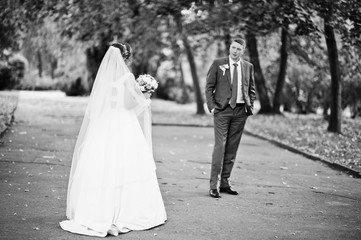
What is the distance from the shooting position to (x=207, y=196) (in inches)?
330

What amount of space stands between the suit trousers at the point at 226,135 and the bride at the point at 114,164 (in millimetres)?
1745

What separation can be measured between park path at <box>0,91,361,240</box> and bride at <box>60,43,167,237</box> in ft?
0.85

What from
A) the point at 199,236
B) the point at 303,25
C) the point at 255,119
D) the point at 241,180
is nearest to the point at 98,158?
the point at 199,236

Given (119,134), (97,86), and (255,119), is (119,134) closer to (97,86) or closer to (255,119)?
(97,86)

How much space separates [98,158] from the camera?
652cm

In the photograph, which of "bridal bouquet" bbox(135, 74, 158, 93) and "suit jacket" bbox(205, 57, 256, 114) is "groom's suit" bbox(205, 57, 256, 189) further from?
"bridal bouquet" bbox(135, 74, 158, 93)

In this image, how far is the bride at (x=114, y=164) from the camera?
627cm

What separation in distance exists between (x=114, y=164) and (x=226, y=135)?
8.20 ft

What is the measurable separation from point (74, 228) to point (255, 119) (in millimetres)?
19832

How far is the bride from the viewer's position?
6.27m

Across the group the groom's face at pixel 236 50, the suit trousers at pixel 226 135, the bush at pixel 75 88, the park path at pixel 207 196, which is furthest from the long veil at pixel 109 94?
the bush at pixel 75 88

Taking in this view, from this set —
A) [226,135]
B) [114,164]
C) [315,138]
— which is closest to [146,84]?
[114,164]

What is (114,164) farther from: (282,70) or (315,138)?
(282,70)

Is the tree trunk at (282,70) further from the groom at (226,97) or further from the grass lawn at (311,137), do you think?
the groom at (226,97)
